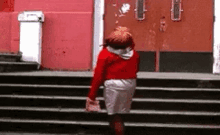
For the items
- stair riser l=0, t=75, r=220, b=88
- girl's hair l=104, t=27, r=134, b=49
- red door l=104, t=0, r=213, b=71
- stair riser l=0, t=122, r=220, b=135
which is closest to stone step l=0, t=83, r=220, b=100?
stair riser l=0, t=75, r=220, b=88

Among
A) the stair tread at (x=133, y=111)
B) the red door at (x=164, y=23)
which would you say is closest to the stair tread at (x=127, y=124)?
the stair tread at (x=133, y=111)

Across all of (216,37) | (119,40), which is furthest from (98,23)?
(119,40)

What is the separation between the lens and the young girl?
288cm

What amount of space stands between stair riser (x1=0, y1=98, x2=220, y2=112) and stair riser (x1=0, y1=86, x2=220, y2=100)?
22cm

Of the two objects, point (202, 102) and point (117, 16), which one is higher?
point (117, 16)

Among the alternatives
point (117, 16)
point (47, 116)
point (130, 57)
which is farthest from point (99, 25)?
point (130, 57)

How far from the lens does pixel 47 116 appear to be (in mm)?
4398

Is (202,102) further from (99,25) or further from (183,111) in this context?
(99,25)

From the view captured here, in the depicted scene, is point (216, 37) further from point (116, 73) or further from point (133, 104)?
point (116, 73)

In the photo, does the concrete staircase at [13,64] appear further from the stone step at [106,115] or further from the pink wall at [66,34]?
the stone step at [106,115]

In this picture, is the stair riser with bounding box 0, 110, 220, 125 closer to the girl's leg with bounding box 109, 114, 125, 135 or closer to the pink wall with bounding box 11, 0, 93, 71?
the girl's leg with bounding box 109, 114, 125, 135

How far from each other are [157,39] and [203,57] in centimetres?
119

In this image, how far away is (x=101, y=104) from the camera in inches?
178

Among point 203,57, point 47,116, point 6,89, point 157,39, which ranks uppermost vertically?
point 157,39
